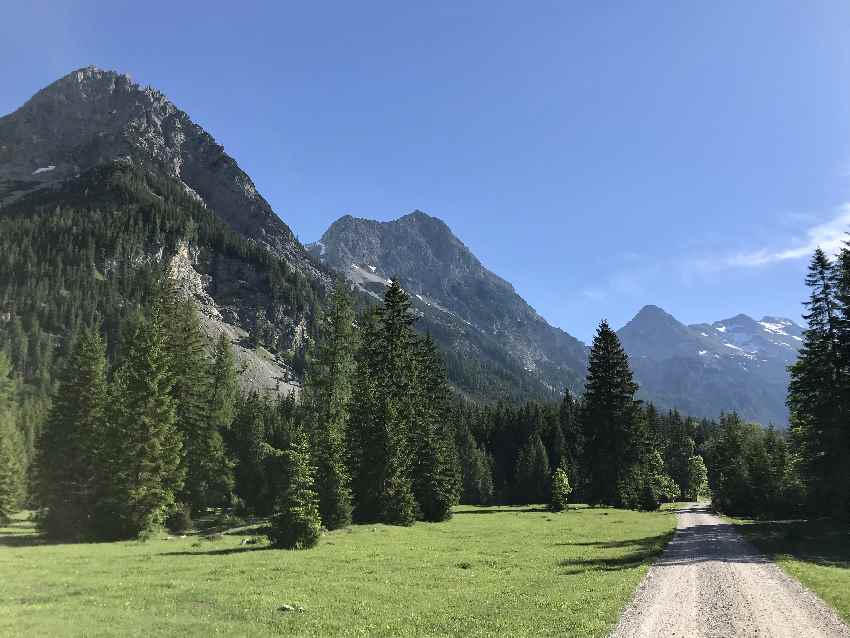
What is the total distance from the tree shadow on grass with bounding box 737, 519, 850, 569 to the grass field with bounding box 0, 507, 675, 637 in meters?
6.69

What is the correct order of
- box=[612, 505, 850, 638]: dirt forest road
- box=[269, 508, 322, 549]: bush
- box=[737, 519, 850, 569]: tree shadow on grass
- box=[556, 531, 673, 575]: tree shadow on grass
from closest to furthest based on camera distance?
box=[612, 505, 850, 638]: dirt forest road < box=[556, 531, 673, 575]: tree shadow on grass < box=[737, 519, 850, 569]: tree shadow on grass < box=[269, 508, 322, 549]: bush

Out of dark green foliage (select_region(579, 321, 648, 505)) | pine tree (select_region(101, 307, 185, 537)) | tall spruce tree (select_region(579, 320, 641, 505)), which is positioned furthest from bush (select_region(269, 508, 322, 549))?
dark green foliage (select_region(579, 321, 648, 505))

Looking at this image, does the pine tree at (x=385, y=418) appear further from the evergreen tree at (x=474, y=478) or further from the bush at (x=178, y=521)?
the evergreen tree at (x=474, y=478)

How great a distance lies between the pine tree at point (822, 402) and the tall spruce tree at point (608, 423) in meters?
16.8

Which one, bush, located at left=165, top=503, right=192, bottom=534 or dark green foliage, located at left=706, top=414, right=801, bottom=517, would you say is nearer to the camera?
bush, located at left=165, top=503, right=192, bottom=534

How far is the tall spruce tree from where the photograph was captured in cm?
6141

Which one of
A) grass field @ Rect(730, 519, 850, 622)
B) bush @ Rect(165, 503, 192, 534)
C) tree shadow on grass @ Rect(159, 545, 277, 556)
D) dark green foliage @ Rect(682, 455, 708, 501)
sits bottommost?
dark green foliage @ Rect(682, 455, 708, 501)

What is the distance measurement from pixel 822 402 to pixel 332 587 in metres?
44.2

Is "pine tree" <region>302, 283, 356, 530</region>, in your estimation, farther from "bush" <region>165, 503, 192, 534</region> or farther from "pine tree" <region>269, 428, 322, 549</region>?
"bush" <region>165, 503, 192, 534</region>

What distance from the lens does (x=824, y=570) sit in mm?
23078

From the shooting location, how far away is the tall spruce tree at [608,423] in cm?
6141

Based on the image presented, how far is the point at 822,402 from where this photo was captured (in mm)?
43500

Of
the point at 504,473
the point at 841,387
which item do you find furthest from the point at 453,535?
the point at 504,473

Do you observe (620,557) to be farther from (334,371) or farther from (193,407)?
(193,407)
